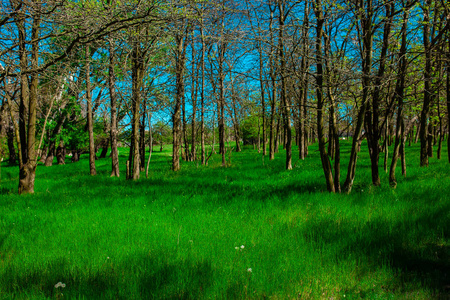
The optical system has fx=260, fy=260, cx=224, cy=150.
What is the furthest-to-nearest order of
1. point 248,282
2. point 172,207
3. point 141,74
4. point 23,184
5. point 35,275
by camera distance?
point 141,74 → point 23,184 → point 172,207 → point 35,275 → point 248,282

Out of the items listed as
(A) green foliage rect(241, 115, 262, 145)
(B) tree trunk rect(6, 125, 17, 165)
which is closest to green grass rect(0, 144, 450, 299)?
(B) tree trunk rect(6, 125, 17, 165)

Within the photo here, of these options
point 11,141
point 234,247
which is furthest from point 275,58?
point 11,141

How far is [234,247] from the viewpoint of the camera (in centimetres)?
322

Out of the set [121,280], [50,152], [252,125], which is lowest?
[121,280]

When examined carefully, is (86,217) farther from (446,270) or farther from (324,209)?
(446,270)

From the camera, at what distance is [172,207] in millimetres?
5105

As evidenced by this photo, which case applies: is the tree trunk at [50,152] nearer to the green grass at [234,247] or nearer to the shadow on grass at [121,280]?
the green grass at [234,247]

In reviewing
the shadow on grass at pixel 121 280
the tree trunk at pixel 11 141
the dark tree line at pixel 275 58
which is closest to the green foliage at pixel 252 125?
the dark tree line at pixel 275 58

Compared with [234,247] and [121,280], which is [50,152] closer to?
[121,280]

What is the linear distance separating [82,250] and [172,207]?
2.02m

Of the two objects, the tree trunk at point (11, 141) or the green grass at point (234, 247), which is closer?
the green grass at point (234, 247)

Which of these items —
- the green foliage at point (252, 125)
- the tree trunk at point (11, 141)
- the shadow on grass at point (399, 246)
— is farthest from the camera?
the green foliage at point (252, 125)

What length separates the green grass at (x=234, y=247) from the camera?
243cm

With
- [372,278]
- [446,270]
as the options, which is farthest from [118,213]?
[446,270]
